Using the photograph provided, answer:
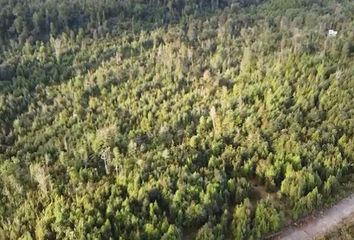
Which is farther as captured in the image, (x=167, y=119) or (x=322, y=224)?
(x=167, y=119)

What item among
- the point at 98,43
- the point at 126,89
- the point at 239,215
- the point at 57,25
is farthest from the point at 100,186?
the point at 57,25

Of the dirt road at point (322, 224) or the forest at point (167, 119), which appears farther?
the dirt road at point (322, 224)

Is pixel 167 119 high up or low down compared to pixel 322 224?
up

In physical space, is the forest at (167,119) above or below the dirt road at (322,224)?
above
